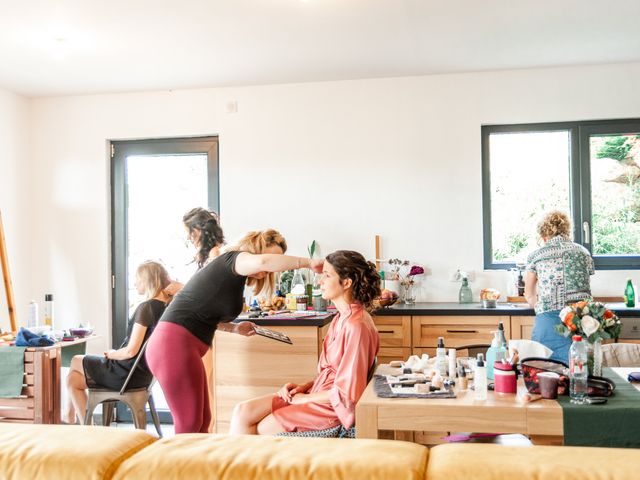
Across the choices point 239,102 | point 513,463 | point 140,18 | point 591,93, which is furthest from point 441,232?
point 513,463

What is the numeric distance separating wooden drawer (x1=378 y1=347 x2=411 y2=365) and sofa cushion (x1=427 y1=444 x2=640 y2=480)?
3.29 metres

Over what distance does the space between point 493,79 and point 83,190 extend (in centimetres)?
329

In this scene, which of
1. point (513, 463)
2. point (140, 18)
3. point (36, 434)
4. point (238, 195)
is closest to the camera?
point (513, 463)

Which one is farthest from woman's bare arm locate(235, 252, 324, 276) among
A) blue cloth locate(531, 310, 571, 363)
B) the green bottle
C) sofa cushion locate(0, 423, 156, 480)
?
the green bottle

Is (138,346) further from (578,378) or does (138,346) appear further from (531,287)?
(578,378)

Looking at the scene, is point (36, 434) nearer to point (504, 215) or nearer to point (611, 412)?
point (611, 412)

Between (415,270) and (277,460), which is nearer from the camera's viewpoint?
(277,460)

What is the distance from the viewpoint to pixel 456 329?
4.57 metres

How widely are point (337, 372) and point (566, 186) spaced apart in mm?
3090

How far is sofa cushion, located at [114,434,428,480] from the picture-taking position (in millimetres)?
1281

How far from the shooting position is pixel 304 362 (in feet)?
13.6

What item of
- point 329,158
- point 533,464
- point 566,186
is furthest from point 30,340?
point 566,186

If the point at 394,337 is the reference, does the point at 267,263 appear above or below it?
above

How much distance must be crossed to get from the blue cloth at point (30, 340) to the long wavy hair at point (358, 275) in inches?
87.3
